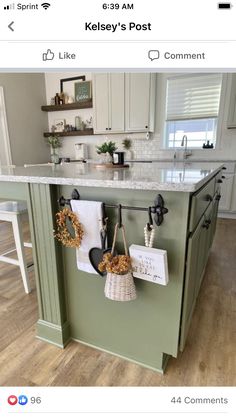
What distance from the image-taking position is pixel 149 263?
0.98m

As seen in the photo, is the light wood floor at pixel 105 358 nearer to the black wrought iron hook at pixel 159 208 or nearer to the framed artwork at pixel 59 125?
the black wrought iron hook at pixel 159 208

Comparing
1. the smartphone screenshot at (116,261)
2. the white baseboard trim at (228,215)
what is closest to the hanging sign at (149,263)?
the smartphone screenshot at (116,261)

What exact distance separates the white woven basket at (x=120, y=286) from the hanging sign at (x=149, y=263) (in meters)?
0.05

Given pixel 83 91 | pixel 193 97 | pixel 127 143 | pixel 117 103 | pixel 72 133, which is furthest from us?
pixel 72 133

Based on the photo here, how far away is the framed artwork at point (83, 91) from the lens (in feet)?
14.6

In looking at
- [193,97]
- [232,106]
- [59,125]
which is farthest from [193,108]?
[59,125]

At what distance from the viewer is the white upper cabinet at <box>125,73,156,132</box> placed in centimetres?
381
